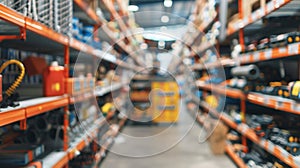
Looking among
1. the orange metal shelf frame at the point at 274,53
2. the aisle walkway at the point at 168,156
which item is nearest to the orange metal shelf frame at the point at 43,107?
the aisle walkway at the point at 168,156

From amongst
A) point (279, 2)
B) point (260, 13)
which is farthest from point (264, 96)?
point (279, 2)

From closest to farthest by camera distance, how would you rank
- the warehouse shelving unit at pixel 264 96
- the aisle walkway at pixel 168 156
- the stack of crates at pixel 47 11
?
1. the stack of crates at pixel 47 11
2. the warehouse shelving unit at pixel 264 96
3. the aisle walkway at pixel 168 156

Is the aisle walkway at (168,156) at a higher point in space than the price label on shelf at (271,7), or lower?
lower

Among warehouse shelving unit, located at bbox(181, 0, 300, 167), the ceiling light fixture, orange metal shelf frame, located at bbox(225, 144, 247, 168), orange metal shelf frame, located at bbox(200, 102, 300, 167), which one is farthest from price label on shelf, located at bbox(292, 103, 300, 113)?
orange metal shelf frame, located at bbox(225, 144, 247, 168)

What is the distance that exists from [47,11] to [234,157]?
2319 millimetres

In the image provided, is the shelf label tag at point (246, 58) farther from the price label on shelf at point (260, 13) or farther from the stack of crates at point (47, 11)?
the stack of crates at point (47, 11)

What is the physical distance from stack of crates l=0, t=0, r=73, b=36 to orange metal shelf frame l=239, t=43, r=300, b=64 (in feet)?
4.66

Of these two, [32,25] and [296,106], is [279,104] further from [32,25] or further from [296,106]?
[32,25]

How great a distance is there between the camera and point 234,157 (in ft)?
9.72

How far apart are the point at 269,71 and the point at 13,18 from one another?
2241mm

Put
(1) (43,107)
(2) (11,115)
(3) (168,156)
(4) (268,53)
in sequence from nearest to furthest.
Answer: (2) (11,115)
(1) (43,107)
(4) (268,53)
(3) (168,156)

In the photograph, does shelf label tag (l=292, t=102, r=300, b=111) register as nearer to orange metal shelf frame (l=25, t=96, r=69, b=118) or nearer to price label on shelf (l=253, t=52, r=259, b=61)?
price label on shelf (l=253, t=52, r=259, b=61)

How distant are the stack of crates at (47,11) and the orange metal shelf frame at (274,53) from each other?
1.42 meters

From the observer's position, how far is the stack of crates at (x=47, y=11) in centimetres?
134
